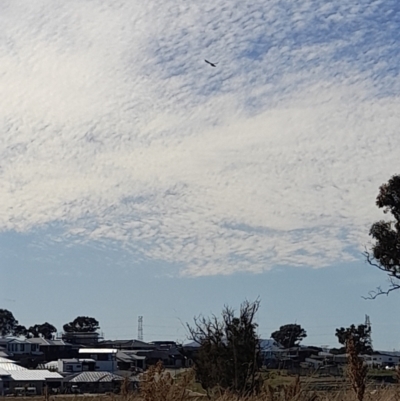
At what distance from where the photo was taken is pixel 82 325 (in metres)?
99.5

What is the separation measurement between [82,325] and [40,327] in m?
5.18

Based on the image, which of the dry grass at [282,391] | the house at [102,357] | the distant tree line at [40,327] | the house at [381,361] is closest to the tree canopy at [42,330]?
the distant tree line at [40,327]

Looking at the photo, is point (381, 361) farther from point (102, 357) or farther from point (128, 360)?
point (102, 357)

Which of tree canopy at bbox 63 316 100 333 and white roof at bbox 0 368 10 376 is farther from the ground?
tree canopy at bbox 63 316 100 333

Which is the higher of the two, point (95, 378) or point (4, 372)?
point (4, 372)

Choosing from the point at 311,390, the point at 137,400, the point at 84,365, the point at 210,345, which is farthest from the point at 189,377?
the point at 84,365

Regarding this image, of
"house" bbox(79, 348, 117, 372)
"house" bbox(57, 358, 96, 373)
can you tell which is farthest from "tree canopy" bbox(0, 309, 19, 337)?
"house" bbox(57, 358, 96, 373)

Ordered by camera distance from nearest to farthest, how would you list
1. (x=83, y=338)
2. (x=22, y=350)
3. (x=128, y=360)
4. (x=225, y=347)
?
1. (x=225, y=347)
2. (x=128, y=360)
3. (x=22, y=350)
4. (x=83, y=338)

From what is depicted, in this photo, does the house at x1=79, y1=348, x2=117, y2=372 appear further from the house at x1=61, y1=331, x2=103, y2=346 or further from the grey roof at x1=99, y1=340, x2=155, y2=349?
the house at x1=61, y1=331, x2=103, y2=346

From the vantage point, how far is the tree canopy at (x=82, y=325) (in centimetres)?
9838

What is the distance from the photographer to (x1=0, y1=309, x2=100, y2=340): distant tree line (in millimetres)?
97900

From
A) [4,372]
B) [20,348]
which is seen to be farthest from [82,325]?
[4,372]

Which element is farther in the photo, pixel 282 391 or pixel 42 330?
pixel 42 330

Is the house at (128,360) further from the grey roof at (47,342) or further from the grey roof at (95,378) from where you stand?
the grey roof at (47,342)
